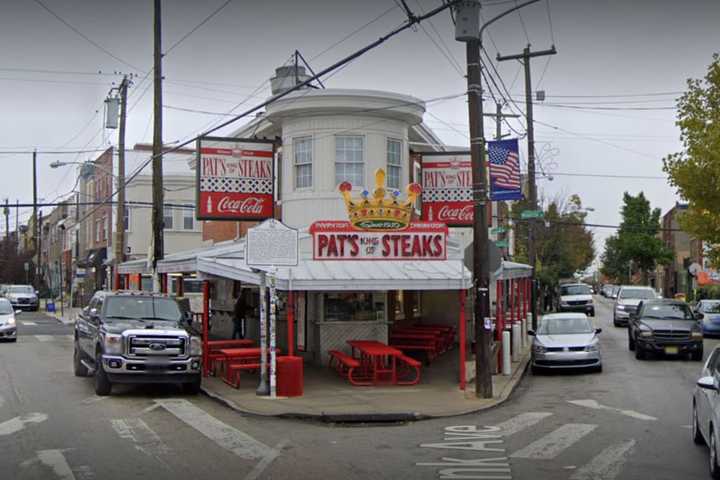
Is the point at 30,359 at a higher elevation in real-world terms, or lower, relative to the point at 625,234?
lower

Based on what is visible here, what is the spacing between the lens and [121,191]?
98.9 feet

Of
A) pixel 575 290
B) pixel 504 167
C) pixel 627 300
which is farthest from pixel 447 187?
pixel 575 290

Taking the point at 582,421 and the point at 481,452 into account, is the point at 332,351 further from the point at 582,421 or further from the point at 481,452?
the point at 481,452

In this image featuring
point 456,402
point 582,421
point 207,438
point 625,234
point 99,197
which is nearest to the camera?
point 207,438

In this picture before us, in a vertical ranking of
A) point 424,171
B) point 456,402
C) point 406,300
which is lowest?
point 456,402

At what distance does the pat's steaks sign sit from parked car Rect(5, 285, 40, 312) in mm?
39306

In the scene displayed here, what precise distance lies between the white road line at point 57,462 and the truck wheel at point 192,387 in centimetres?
587

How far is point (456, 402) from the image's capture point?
15.6 metres

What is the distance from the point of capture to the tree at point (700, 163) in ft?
83.0

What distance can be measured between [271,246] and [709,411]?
8726 millimetres

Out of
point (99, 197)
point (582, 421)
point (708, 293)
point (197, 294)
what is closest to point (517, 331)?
point (582, 421)

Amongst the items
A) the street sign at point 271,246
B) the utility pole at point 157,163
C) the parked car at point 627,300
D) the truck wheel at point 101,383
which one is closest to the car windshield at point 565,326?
the street sign at point 271,246

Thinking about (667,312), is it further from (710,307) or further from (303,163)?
(710,307)

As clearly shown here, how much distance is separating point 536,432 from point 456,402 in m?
3.13
